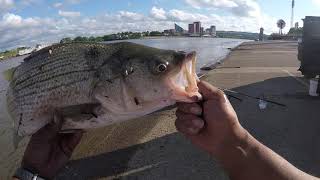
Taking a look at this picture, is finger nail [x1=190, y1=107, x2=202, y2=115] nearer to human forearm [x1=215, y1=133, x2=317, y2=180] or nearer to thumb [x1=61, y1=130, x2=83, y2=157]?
human forearm [x1=215, y1=133, x2=317, y2=180]

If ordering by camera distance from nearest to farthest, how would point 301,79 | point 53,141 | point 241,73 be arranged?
point 53,141
point 301,79
point 241,73

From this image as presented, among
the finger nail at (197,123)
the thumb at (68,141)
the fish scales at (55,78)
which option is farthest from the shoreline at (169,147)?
the finger nail at (197,123)

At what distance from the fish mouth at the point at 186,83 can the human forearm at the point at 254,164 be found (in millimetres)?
402

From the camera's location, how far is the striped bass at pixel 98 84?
2.78 metres

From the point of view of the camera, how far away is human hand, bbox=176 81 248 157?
271 centimetres

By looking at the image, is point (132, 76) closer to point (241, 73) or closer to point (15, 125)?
point (15, 125)

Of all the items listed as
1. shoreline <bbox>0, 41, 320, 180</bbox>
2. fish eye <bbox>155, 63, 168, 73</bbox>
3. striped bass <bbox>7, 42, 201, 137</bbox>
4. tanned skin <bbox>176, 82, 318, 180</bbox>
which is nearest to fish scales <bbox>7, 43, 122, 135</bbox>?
striped bass <bbox>7, 42, 201, 137</bbox>

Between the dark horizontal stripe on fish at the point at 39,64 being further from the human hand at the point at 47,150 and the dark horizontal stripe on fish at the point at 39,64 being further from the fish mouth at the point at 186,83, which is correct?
the fish mouth at the point at 186,83

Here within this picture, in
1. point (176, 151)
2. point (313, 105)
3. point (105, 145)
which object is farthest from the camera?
point (313, 105)

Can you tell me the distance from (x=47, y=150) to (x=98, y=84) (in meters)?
0.82

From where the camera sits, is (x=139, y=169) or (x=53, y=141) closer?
(x=53, y=141)

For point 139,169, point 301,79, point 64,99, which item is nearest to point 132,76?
point 64,99

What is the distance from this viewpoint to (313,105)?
1194 centimetres

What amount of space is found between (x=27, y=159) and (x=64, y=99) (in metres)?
0.70
